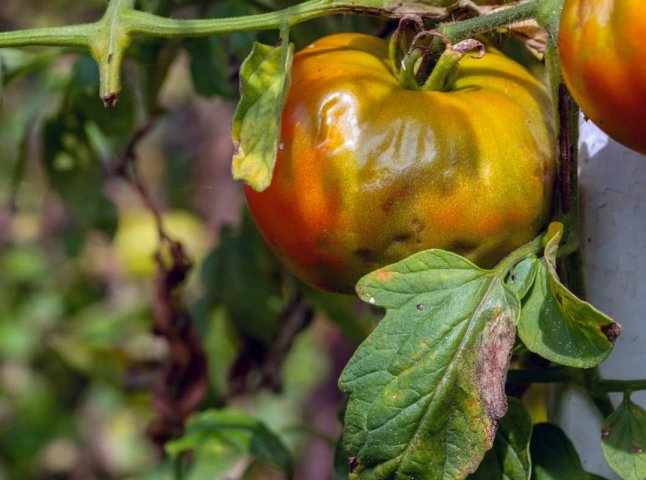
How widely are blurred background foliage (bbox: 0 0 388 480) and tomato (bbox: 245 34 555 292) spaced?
0.27m

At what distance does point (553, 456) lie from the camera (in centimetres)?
67

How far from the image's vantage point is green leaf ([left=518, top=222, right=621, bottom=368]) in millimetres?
551

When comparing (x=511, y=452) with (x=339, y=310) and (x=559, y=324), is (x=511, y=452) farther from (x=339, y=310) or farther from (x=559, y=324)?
(x=339, y=310)

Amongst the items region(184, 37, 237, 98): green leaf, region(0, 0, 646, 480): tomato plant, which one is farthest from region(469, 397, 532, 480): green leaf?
region(184, 37, 237, 98): green leaf

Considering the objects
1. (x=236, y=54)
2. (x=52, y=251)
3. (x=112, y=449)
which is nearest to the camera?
(x=236, y=54)

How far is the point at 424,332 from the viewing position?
1.90ft

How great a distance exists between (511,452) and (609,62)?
0.27 m

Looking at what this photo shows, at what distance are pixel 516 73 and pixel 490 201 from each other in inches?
4.5

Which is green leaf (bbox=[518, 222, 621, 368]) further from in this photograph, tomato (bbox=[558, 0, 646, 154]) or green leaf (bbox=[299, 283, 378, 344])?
green leaf (bbox=[299, 283, 378, 344])

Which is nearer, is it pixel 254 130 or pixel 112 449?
pixel 254 130

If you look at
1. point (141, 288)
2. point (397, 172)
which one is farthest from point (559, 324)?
point (141, 288)

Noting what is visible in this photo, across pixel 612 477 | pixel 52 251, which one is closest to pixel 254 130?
pixel 612 477

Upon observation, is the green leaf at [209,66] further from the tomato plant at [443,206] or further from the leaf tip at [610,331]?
the leaf tip at [610,331]

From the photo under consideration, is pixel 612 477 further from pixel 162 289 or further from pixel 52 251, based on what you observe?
pixel 52 251
